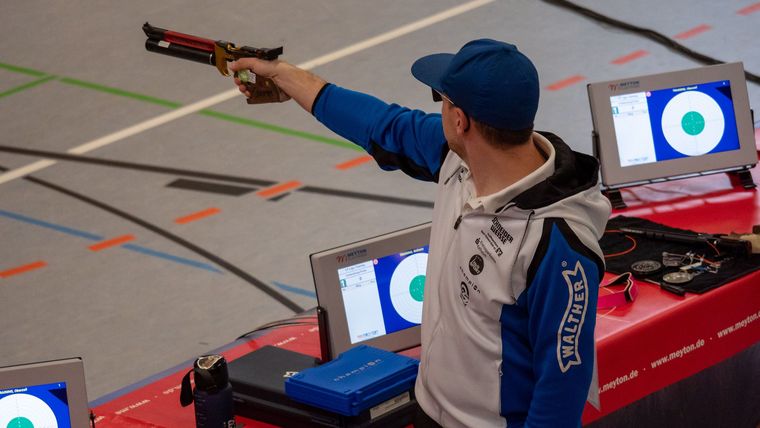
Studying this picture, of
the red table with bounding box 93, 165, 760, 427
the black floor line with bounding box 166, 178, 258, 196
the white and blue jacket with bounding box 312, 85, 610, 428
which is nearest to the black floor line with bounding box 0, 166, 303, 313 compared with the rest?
the black floor line with bounding box 166, 178, 258, 196

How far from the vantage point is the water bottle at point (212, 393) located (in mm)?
3494

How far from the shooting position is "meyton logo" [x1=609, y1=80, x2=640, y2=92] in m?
5.24

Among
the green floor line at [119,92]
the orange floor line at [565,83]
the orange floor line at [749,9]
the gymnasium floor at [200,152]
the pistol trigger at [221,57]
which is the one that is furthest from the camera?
the orange floor line at [749,9]

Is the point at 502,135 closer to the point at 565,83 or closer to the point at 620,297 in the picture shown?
the point at 620,297

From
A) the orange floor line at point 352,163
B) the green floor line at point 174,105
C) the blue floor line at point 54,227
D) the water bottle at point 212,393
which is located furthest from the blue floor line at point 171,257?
the water bottle at point 212,393

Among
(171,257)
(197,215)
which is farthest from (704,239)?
(197,215)

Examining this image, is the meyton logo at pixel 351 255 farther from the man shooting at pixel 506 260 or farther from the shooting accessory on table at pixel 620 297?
the shooting accessory on table at pixel 620 297

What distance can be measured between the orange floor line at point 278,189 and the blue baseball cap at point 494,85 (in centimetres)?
438

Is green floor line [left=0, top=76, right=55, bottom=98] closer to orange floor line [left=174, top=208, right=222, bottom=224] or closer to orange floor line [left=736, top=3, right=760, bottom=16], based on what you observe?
orange floor line [left=174, top=208, right=222, bottom=224]

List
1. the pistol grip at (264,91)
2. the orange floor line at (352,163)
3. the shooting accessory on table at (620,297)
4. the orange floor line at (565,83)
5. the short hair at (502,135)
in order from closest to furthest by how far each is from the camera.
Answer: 1. the short hair at (502,135)
2. the pistol grip at (264,91)
3. the shooting accessory on table at (620,297)
4. the orange floor line at (352,163)
5. the orange floor line at (565,83)

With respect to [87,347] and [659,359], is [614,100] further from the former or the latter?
[87,347]

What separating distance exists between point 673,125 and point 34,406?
3.22m

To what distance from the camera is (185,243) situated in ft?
22.1

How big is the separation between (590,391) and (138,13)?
8.07m
